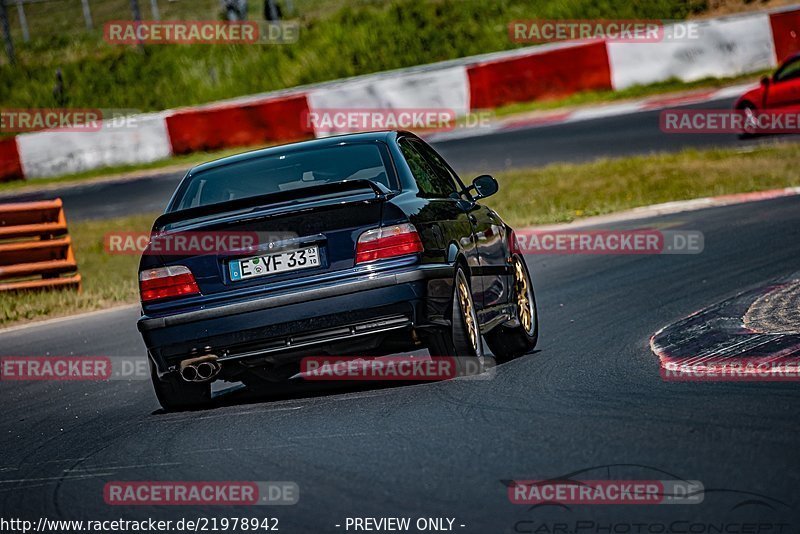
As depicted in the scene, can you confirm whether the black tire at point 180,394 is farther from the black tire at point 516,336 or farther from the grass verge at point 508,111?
the grass verge at point 508,111

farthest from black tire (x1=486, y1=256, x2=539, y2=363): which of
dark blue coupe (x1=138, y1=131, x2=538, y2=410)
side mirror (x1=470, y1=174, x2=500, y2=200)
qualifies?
dark blue coupe (x1=138, y1=131, x2=538, y2=410)

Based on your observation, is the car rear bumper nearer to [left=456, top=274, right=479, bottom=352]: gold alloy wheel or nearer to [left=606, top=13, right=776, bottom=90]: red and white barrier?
[left=456, top=274, right=479, bottom=352]: gold alloy wheel

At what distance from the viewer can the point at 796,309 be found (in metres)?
7.51

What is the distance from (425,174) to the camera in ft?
25.4

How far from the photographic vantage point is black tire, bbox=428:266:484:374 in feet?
21.9

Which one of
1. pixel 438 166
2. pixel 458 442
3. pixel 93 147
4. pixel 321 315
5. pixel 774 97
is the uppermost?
pixel 438 166

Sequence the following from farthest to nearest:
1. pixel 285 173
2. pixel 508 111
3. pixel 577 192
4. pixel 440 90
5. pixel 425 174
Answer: pixel 508 111 → pixel 440 90 → pixel 577 192 → pixel 425 174 → pixel 285 173

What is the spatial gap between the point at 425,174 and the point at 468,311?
1.04 metres

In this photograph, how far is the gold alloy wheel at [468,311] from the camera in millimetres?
6883

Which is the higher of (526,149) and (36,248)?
(36,248)

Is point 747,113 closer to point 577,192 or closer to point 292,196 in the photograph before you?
point 577,192

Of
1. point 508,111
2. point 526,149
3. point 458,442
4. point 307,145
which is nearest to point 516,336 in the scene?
point 307,145

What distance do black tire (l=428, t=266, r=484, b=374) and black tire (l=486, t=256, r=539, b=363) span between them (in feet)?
2.60

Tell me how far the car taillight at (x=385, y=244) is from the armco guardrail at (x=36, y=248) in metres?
9.12
